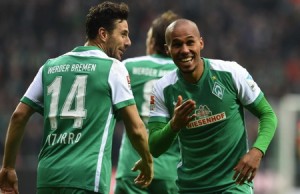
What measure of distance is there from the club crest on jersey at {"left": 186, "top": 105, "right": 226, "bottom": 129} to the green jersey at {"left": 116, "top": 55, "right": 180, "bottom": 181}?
1481mm

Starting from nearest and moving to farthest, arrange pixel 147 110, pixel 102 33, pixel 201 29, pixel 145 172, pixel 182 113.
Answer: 1. pixel 182 113
2. pixel 145 172
3. pixel 102 33
4. pixel 147 110
5. pixel 201 29

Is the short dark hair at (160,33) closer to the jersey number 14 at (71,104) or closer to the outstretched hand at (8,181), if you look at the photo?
the jersey number 14 at (71,104)

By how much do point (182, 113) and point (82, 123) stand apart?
2.25 feet

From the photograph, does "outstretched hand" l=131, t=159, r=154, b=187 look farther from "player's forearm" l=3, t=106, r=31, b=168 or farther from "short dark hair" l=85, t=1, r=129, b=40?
"short dark hair" l=85, t=1, r=129, b=40

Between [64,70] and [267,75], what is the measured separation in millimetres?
16184

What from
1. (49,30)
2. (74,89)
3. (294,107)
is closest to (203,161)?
(74,89)

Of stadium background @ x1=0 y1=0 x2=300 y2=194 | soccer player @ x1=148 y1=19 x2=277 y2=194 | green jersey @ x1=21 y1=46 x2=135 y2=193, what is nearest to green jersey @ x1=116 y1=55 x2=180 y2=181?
soccer player @ x1=148 y1=19 x2=277 y2=194

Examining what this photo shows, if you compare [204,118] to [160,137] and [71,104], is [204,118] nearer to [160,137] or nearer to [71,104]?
[160,137]

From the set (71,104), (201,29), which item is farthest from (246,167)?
(201,29)

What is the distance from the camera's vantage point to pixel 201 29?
22578 mm

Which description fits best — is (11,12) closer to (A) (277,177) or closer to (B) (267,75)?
(B) (267,75)

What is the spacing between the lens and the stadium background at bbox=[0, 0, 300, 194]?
2027 centimetres

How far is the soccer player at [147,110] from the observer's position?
7.52 meters

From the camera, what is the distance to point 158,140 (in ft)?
19.7
